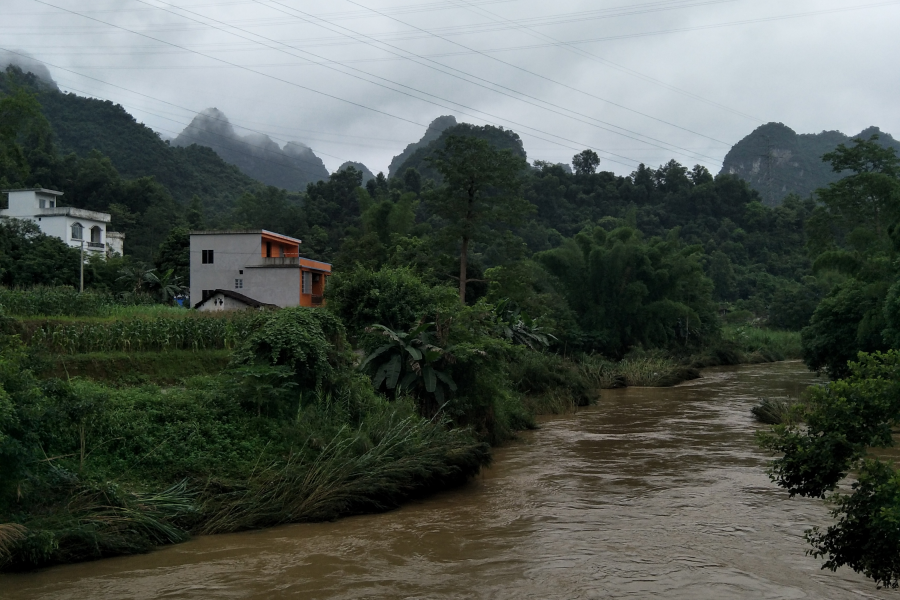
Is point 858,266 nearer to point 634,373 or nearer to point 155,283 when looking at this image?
point 634,373

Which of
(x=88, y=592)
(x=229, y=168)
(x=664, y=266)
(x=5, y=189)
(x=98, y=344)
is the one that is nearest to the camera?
(x=88, y=592)

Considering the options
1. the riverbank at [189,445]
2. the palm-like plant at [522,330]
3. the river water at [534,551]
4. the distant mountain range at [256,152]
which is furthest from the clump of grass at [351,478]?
the distant mountain range at [256,152]

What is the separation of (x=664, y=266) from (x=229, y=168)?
200 ft

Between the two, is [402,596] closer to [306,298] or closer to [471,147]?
[471,147]

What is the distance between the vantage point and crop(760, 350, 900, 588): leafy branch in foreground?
19.0 ft

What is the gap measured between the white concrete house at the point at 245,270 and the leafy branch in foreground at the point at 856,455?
118 feet

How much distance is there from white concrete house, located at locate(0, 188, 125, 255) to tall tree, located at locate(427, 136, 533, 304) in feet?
99.0

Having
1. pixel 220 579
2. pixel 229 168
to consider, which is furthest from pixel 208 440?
pixel 229 168

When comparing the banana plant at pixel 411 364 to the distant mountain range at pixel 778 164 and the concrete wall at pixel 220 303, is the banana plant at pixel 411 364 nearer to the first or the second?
the concrete wall at pixel 220 303

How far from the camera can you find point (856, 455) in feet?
19.9

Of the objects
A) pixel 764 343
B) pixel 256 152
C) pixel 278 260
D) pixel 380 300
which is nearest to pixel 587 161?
pixel 764 343

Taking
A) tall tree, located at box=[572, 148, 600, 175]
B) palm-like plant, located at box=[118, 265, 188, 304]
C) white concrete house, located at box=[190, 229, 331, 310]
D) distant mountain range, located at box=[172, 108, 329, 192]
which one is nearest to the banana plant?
white concrete house, located at box=[190, 229, 331, 310]

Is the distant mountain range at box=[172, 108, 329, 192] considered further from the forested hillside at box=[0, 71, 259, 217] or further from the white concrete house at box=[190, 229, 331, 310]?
the white concrete house at box=[190, 229, 331, 310]

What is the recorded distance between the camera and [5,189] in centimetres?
5916
